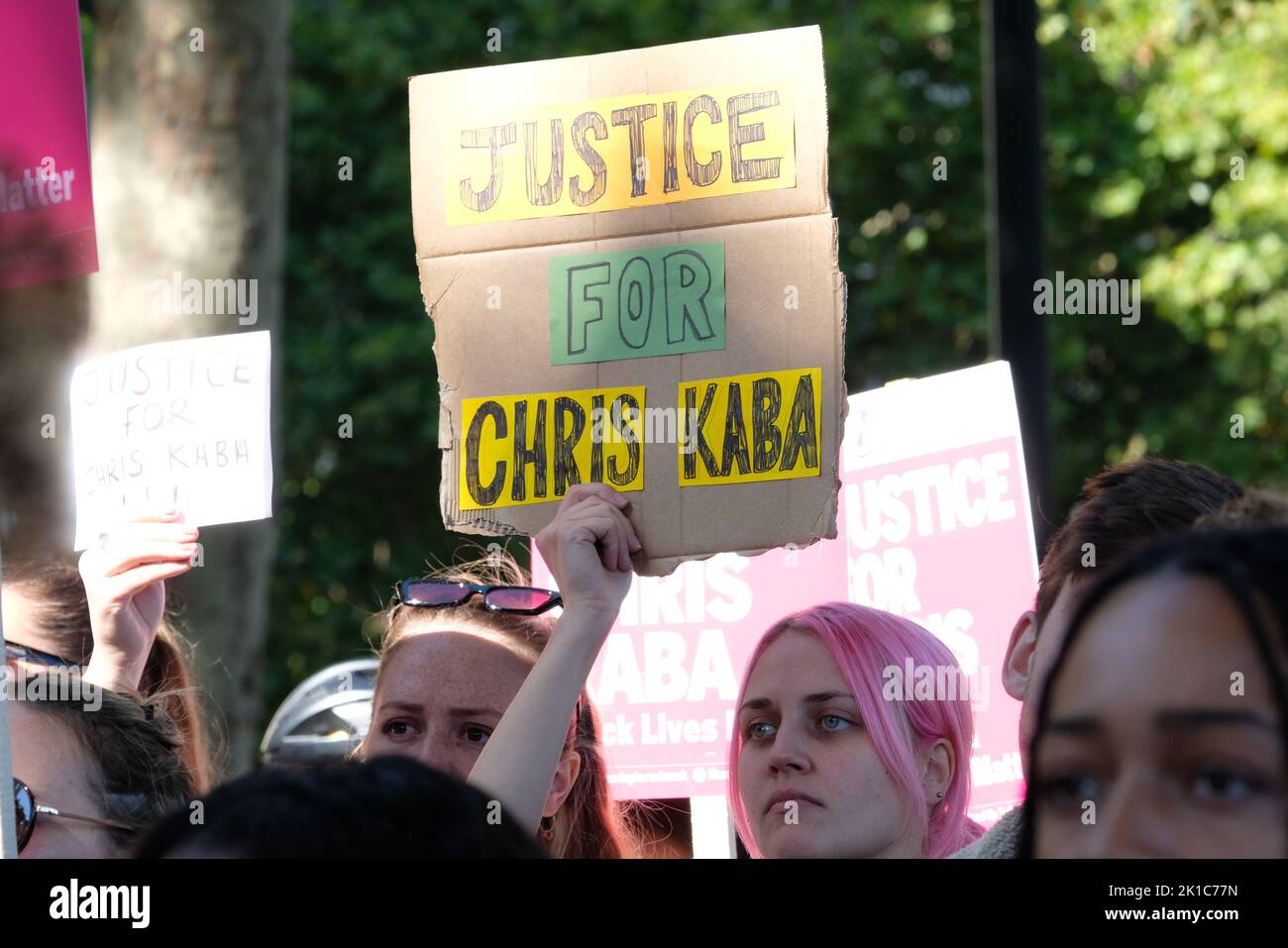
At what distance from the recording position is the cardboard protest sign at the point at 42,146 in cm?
231

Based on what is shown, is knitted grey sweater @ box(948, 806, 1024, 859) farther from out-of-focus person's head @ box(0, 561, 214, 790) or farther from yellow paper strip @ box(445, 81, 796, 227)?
out-of-focus person's head @ box(0, 561, 214, 790)

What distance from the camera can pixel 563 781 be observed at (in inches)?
100

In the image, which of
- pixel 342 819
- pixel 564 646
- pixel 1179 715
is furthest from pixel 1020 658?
pixel 342 819

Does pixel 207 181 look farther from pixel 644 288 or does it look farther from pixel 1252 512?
pixel 1252 512

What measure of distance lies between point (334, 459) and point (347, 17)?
278 centimetres

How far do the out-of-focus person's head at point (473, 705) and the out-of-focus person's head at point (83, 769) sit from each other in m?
0.36

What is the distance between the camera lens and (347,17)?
10641mm

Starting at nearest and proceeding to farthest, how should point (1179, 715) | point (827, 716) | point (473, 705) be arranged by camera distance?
point (1179, 715) < point (827, 716) < point (473, 705)

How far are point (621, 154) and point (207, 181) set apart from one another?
2521mm

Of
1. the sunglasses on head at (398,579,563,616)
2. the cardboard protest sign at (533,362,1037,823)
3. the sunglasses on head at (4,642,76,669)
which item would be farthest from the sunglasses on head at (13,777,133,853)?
the cardboard protest sign at (533,362,1037,823)
